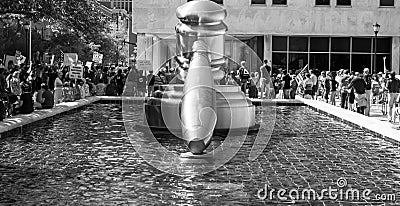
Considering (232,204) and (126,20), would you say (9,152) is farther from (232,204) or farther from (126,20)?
(126,20)

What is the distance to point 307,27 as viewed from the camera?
4628 cm

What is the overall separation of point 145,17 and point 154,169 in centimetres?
3698

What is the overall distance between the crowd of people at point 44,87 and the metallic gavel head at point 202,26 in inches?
168

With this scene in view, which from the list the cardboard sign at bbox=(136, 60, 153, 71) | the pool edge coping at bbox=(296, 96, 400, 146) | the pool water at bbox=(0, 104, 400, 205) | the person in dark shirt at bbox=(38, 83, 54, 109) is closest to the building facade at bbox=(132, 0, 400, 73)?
the cardboard sign at bbox=(136, 60, 153, 71)

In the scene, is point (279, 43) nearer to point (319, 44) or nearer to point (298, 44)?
point (298, 44)

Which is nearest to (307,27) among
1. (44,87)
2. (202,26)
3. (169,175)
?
(44,87)

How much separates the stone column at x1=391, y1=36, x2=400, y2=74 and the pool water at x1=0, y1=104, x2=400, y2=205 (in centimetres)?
3236

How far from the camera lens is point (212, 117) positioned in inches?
411

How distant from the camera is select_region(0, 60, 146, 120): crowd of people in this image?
59.0 ft

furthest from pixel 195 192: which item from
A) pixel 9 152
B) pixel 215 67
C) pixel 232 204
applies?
pixel 215 67

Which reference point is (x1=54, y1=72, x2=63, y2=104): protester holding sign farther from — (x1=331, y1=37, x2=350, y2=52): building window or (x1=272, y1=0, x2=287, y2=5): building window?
(x1=331, y1=37, x2=350, y2=52): building window

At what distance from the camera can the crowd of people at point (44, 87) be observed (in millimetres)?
17983

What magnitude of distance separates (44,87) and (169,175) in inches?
445

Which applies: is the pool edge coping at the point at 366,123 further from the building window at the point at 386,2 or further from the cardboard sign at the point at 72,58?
the building window at the point at 386,2
